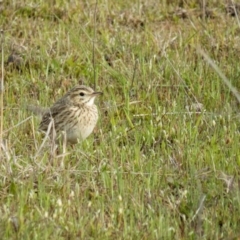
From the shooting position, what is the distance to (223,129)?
929 centimetres

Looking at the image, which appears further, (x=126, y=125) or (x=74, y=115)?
(x=126, y=125)

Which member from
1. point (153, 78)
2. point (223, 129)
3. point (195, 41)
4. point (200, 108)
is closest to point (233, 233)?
point (223, 129)

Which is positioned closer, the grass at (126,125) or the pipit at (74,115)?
the grass at (126,125)

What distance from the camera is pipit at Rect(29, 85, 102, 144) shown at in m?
9.20

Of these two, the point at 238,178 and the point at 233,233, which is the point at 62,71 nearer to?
the point at 238,178

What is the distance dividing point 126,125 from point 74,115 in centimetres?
54

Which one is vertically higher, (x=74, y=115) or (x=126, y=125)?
(x=74, y=115)

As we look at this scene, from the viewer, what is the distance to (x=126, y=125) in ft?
31.8

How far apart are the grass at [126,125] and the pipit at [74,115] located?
118 millimetres

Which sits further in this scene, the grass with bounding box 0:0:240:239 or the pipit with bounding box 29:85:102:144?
the pipit with bounding box 29:85:102:144

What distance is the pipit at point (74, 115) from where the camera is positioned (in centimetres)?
920

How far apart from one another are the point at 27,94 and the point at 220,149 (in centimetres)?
251

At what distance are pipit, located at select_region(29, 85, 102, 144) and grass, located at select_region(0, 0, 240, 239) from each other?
0.12 m

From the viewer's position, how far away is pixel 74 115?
30.9 ft
